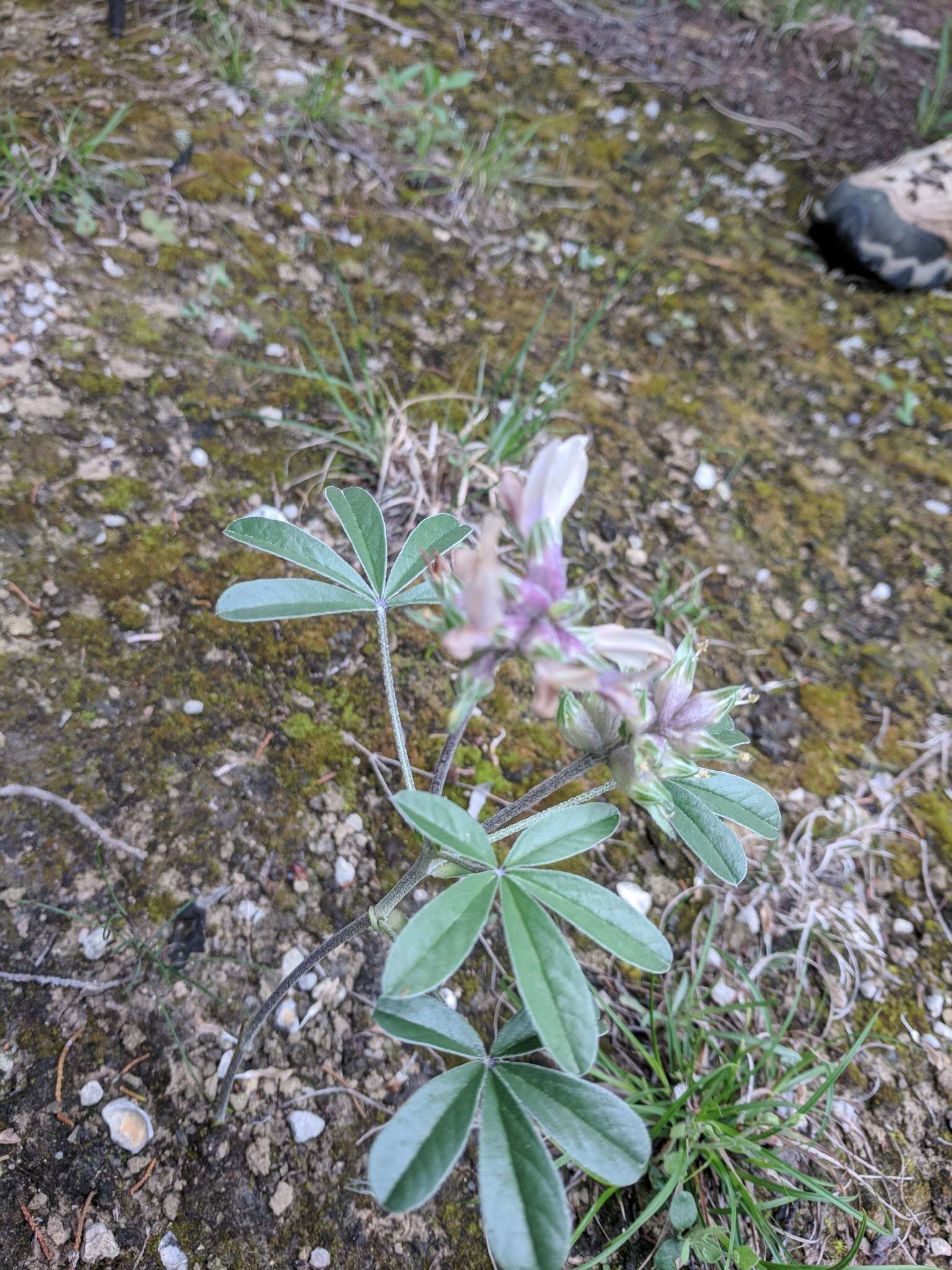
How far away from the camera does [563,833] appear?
0.78 meters

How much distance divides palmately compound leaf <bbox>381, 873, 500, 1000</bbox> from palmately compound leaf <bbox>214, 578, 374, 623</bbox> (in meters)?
0.29

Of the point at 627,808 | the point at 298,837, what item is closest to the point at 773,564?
the point at 627,808

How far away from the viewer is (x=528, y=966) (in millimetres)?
707

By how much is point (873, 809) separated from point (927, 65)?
332 centimetres

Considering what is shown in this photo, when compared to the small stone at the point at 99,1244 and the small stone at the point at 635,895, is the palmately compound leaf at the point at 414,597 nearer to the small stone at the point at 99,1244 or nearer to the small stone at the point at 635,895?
the small stone at the point at 635,895

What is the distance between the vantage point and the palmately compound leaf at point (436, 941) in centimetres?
66

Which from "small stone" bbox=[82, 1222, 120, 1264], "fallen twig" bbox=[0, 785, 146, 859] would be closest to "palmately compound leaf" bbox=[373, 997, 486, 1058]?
"small stone" bbox=[82, 1222, 120, 1264]

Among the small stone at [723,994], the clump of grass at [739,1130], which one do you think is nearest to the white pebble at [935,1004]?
the clump of grass at [739,1130]

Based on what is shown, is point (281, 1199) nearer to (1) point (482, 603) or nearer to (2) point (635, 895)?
Answer: (2) point (635, 895)

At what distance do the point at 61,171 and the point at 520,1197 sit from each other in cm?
217

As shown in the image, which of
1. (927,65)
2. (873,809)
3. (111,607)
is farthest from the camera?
(927,65)

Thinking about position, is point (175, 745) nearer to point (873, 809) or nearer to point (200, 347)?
point (200, 347)

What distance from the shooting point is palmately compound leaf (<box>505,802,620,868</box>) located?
769 millimetres

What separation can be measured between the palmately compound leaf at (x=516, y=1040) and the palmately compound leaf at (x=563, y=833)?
0.19 meters
